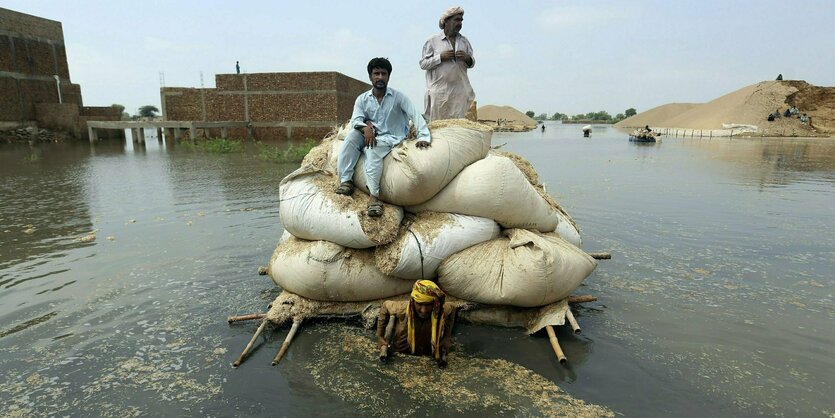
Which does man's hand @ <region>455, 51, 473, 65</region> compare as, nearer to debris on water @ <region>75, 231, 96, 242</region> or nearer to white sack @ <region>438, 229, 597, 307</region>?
white sack @ <region>438, 229, 597, 307</region>

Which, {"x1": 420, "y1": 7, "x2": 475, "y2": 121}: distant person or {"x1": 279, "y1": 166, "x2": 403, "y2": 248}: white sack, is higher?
{"x1": 420, "y1": 7, "x2": 475, "y2": 121}: distant person

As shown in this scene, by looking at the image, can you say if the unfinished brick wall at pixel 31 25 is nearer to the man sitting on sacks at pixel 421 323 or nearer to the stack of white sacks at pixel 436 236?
the stack of white sacks at pixel 436 236

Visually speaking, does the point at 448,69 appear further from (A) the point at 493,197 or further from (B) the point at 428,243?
(B) the point at 428,243

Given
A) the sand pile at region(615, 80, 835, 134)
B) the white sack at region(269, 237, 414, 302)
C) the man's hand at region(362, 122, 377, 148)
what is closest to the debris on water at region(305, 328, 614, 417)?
the white sack at region(269, 237, 414, 302)

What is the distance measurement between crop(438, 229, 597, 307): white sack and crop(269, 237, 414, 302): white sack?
18.3 inches

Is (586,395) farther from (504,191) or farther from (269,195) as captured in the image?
(269,195)

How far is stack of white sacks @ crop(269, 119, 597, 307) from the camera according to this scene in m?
3.52

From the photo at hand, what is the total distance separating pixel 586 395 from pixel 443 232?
5.06 feet

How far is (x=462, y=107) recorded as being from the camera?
523cm

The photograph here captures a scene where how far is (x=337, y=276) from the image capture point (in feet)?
11.9

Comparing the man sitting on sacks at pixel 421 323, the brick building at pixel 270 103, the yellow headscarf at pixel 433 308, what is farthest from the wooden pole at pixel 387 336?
the brick building at pixel 270 103

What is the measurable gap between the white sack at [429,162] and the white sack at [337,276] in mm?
589

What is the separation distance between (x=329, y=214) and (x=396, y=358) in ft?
4.12

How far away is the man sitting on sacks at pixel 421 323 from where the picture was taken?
10.4ft
